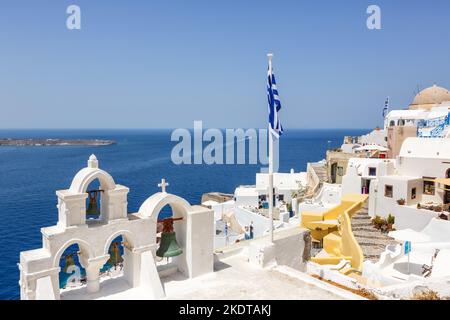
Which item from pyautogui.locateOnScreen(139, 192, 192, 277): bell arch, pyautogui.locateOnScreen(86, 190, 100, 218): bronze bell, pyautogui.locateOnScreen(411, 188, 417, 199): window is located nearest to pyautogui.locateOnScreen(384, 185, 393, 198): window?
pyautogui.locateOnScreen(411, 188, 417, 199): window

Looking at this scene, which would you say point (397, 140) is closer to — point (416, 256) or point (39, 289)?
point (416, 256)

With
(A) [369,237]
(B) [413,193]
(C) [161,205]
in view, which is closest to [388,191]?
(B) [413,193]

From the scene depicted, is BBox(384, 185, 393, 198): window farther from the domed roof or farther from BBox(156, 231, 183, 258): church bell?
the domed roof

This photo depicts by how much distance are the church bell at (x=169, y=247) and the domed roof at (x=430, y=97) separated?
159 ft

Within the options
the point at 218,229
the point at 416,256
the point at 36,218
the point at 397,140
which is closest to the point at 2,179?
the point at 36,218

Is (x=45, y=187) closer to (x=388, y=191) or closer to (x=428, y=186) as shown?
(x=388, y=191)

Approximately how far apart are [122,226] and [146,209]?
1.06m

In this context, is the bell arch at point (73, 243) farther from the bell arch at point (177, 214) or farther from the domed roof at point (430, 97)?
the domed roof at point (430, 97)

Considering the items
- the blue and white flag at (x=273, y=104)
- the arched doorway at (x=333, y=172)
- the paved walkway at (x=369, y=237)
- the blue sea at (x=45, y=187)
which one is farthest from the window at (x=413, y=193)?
the blue sea at (x=45, y=187)

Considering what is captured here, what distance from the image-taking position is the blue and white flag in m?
13.3

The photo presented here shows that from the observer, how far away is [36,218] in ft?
149

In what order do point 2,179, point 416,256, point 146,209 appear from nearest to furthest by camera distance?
point 146,209, point 416,256, point 2,179

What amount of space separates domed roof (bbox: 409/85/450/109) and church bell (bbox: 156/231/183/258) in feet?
159

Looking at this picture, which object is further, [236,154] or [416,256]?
[236,154]
